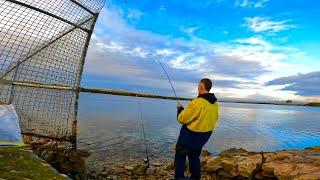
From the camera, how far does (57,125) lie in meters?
9.79

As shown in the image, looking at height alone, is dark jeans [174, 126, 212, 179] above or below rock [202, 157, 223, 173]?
above

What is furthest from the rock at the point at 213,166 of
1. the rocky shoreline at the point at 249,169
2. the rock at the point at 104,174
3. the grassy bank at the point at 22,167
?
the grassy bank at the point at 22,167

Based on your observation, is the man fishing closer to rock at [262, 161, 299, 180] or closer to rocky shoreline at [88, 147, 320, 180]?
rocky shoreline at [88, 147, 320, 180]

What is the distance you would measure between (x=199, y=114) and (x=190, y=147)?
79 cm

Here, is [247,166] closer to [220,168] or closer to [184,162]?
[220,168]

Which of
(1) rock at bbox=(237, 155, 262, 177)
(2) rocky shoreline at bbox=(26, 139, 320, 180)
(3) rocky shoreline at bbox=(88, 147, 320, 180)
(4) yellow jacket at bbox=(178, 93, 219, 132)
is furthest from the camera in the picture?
(1) rock at bbox=(237, 155, 262, 177)

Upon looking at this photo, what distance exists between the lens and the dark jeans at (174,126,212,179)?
734 centimetres

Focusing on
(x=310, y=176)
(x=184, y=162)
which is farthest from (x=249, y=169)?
(x=184, y=162)

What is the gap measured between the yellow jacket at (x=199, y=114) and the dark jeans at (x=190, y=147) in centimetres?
15

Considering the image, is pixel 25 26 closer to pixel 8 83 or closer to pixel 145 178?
pixel 8 83

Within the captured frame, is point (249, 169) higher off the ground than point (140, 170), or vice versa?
point (249, 169)

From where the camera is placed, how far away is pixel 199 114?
717 cm

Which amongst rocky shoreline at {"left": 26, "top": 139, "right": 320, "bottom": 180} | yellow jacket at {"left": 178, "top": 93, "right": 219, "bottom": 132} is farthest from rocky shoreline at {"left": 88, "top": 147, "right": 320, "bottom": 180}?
yellow jacket at {"left": 178, "top": 93, "right": 219, "bottom": 132}

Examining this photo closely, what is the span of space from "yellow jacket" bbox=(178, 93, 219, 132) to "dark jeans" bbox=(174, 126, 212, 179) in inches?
6.1
